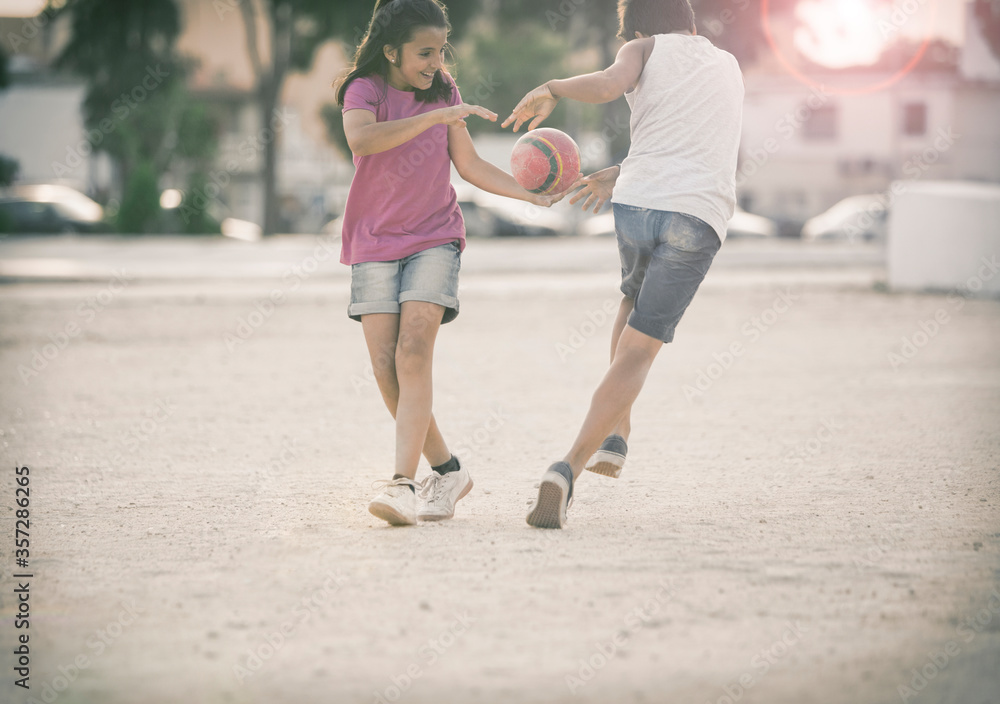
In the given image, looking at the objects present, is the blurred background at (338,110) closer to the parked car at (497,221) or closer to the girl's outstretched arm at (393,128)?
the parked car at (497,221)

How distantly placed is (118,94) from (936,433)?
32303mm

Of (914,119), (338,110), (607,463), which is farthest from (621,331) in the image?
(914,119)

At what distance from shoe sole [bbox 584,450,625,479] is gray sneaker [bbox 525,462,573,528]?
317 millimetres

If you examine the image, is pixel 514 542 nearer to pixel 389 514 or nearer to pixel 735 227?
pixel 389 514

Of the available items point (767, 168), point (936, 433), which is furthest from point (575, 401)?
point (767, 168)

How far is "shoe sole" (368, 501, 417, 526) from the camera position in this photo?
4.06 metres

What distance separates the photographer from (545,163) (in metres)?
4.44

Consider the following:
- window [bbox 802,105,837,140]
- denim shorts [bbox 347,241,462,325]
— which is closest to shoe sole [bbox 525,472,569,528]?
denim shorts [bbox 347,241,462,325]

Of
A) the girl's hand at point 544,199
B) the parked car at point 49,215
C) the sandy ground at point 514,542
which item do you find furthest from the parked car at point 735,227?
the girl's hand at point 544,199

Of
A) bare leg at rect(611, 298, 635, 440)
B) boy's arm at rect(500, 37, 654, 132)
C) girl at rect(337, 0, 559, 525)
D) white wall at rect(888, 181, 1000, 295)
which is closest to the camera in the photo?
boy's arm at rect(500, 37, 654, 132)

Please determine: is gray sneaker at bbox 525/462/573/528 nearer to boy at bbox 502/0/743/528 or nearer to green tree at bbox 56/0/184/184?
boy at bbox 502/0/743/528

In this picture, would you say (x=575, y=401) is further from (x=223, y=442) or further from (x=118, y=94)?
(x=118, y=94)

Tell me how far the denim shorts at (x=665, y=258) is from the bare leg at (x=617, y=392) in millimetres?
56

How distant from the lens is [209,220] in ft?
109
